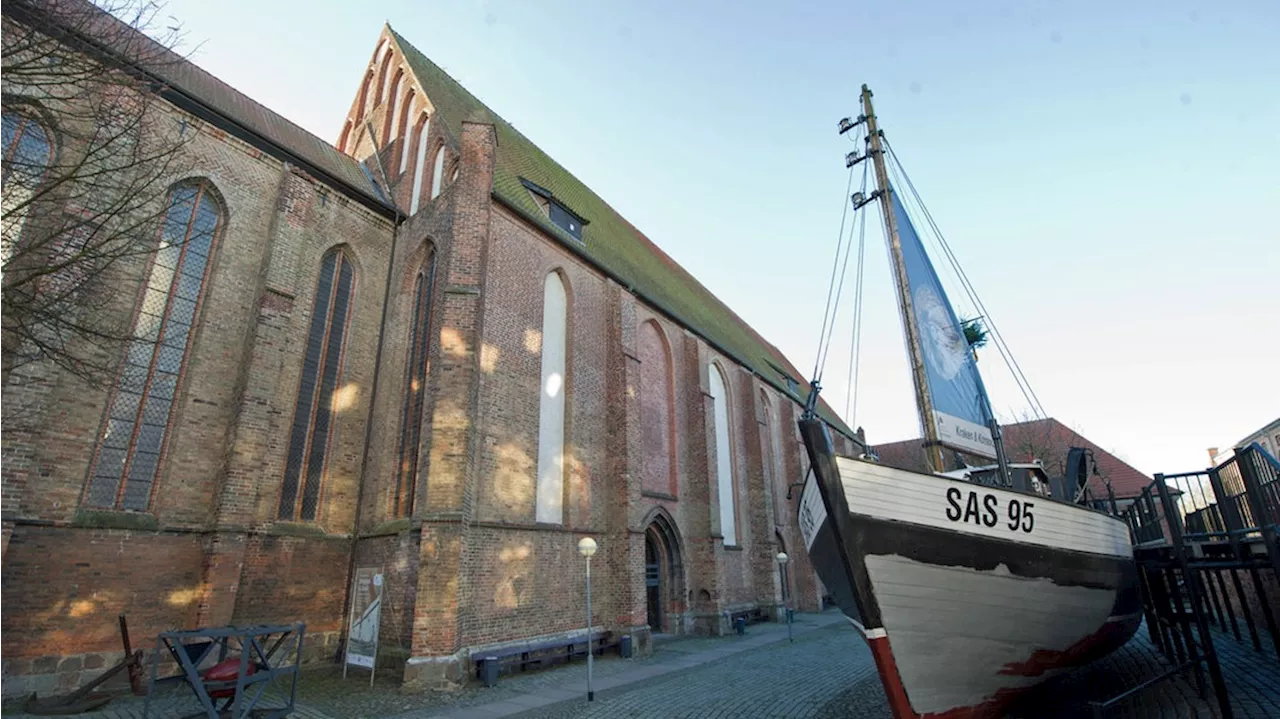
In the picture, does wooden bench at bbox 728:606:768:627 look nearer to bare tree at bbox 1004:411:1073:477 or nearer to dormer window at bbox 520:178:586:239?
dormer window at bbox 520:178:586:239

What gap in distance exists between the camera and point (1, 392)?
8891 millimetres

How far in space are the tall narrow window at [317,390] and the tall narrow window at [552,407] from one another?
4786 mm

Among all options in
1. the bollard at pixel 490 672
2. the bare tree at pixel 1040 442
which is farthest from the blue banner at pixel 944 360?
the bare tree at pixel 1040 442

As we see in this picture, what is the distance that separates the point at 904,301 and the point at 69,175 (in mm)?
12055

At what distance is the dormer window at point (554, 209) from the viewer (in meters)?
17.7

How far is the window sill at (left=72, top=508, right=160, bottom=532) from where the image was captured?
31.7ft

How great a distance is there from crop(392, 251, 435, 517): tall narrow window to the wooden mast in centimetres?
957

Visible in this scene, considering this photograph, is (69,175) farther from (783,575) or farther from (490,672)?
(783,575)

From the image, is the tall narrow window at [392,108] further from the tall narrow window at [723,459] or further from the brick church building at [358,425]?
the tall narrow window at [723,459]

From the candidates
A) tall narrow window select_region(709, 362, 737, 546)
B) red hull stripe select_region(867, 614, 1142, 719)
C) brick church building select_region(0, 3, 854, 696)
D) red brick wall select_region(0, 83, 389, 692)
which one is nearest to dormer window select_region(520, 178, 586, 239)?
brick church building select_region(0, 3, 854, 696)

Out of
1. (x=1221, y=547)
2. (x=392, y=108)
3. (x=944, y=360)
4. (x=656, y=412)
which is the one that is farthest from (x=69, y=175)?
(x=656, y=412)

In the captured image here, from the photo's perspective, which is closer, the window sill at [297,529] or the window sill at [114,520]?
the window sill at [114,520]

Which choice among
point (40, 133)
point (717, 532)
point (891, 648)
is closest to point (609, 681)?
point (891, 648)

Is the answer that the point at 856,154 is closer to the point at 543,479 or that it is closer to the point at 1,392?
the point at 543,479
